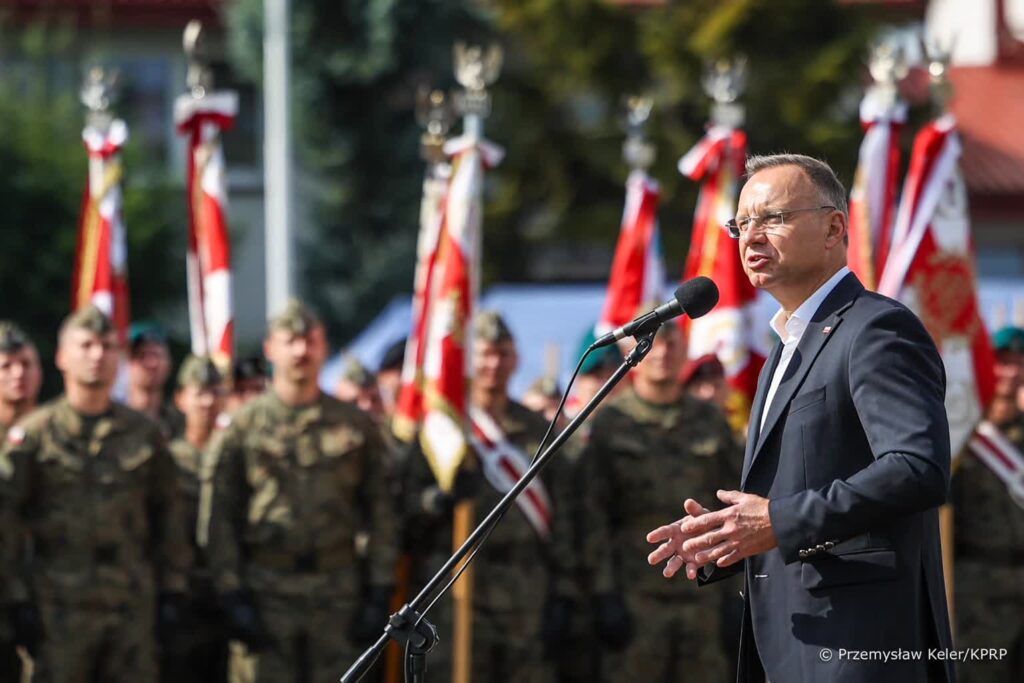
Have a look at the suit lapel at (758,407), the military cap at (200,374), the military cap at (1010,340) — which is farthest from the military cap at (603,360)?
the suit lapel at (758,407)

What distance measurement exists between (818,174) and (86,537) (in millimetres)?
4674

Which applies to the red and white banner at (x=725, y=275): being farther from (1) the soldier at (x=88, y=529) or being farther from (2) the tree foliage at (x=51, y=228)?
(2) the tree foliage at (x=51, y=228)

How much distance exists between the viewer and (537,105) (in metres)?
22.7

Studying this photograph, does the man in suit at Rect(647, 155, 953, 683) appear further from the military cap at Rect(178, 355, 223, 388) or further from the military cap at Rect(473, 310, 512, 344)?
the military cap at Rect(178, 355, 223, 388)

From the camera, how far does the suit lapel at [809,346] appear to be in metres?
3.57

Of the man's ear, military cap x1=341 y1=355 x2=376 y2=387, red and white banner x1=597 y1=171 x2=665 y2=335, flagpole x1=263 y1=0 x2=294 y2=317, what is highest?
flagpole x1=263 y1=0 x2=294 y2=317

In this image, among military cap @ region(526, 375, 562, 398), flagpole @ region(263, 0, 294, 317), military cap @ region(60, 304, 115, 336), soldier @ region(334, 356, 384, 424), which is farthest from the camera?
flagpole @ region(263, 0, 294, 317)

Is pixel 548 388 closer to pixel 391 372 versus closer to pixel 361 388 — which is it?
pixel 391 372

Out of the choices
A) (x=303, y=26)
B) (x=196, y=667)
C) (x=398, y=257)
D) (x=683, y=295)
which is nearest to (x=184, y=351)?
(x=398, y=257)

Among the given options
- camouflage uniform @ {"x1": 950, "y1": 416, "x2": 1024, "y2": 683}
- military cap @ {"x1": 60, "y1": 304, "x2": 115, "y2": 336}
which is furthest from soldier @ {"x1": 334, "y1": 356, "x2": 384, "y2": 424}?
camouflage uniform @ {"x1": 950, "y1": 416, "x2": 1024, "y2": 683}

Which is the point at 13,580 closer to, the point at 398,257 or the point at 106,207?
the point at 106,207

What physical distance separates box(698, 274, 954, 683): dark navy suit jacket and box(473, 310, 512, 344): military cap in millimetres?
4865

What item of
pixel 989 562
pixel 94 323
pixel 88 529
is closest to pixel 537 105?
pixel 989 562

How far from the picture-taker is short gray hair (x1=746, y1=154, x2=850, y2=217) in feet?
11.9
